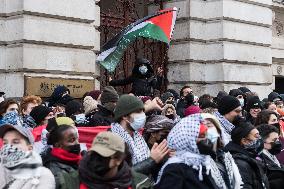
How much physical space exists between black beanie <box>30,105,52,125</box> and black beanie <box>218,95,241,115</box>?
6.70 feet

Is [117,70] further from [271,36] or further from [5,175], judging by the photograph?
[5,175]

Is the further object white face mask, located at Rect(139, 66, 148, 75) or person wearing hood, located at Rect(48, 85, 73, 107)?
white face mask, located at Rect(139, 66, 148, 75)

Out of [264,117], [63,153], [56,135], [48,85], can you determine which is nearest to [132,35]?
[48,85]

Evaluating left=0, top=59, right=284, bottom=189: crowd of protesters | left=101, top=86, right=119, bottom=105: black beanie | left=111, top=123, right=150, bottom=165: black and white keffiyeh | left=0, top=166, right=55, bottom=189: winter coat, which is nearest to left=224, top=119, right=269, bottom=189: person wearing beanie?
left=0, top=59, right=284, bottom=189: crowd of protesters

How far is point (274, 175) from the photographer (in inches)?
243

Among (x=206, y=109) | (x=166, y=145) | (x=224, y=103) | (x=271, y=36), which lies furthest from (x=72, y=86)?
(x=271, y=36)

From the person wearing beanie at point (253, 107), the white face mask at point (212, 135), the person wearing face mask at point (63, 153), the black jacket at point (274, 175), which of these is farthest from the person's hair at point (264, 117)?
the person wearing face mask at point (63, 153)

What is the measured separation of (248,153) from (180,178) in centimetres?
146

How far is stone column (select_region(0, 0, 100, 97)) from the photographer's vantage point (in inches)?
402

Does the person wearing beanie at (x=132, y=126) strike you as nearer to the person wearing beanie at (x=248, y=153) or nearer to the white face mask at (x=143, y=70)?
the person wearing beanie at (x=248, y=153)

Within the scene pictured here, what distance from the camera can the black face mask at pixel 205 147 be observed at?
4.66 meters

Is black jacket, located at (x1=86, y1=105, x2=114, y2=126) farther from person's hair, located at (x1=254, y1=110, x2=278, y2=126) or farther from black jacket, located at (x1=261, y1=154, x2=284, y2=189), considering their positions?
person's hair, located at (x1=254, y1=110, x2=278, y2=126)

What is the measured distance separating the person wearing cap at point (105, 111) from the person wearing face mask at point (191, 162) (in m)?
2.23

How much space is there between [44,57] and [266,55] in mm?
7045
